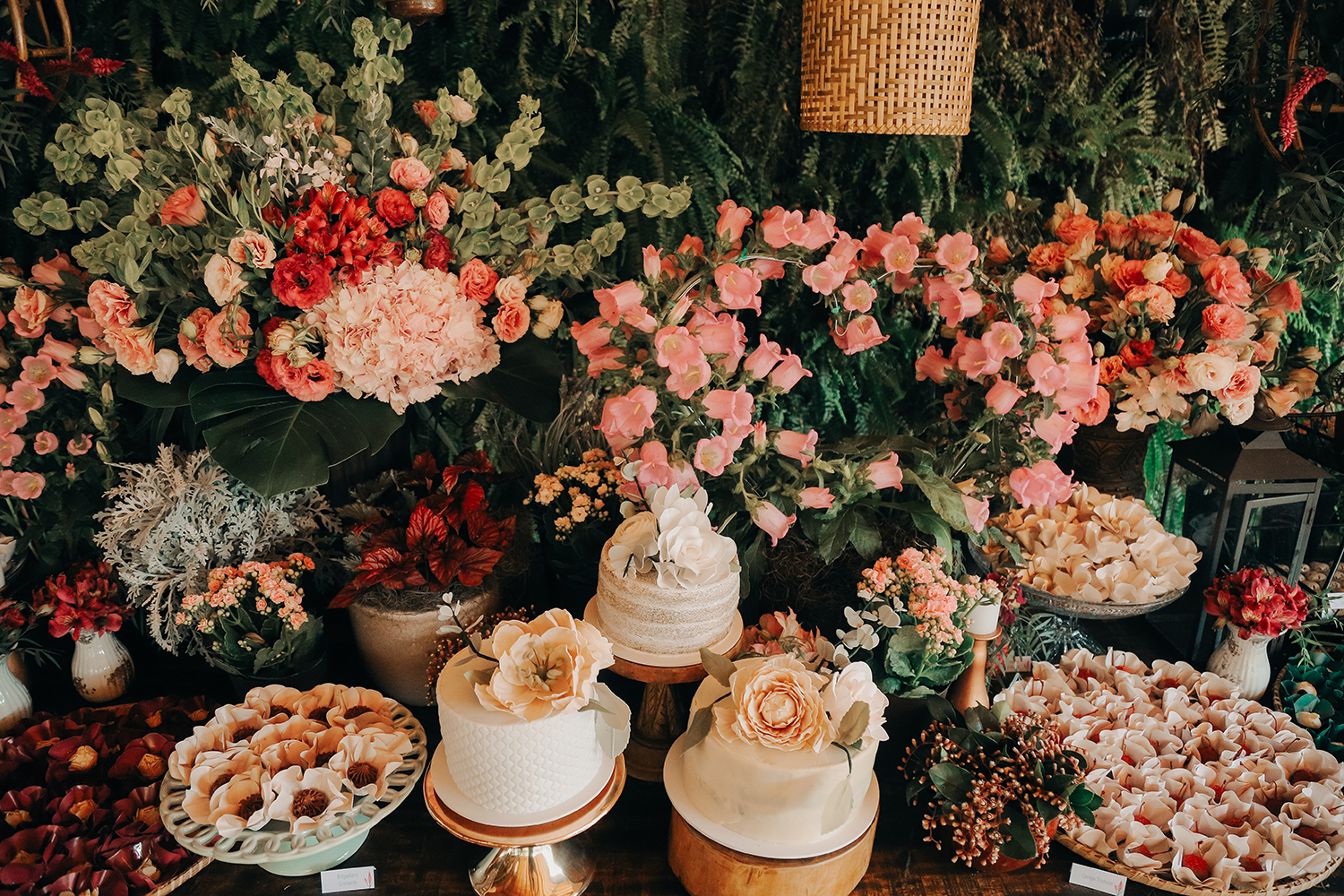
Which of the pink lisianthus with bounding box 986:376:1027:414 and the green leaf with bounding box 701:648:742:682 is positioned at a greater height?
the pink lisianthus with bounding box 986:376:1027:414

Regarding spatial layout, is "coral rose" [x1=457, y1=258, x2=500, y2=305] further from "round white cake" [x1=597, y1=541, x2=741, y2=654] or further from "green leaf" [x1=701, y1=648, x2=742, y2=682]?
"green leaf" [x1=701, y1=648, x2=742, y2=682]

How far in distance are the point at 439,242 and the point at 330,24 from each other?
22.7 inches

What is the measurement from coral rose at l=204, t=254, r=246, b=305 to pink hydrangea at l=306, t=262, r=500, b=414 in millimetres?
109

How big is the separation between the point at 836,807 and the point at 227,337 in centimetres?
109

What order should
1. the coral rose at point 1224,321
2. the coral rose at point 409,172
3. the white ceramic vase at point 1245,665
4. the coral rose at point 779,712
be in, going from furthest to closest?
the white ceramic vase at point 1245,665 < the coral rose at point 1224,321 < the coral rose at point 409,172 < the coral rose at point 779,712

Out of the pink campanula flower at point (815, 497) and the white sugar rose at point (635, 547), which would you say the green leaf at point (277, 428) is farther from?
the pink campanula flower at point (815, 497)

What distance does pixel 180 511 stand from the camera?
4.64ft

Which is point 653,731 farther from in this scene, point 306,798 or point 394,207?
point 394,207

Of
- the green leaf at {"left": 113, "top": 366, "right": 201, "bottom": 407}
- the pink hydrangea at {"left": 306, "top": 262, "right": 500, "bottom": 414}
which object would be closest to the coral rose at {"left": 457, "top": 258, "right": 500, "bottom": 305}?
the pink hydrangea at {"left": 306, "top": 262, "right": 500, "bottom": 414}

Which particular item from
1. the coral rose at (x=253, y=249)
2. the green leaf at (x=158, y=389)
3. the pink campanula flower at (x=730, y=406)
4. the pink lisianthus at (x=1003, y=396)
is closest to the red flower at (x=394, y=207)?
the coral rose at (x=253, y=249)

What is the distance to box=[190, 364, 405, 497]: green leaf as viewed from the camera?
120cm

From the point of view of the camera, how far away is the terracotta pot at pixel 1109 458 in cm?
168

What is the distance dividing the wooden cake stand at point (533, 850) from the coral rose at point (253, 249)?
2.53ft

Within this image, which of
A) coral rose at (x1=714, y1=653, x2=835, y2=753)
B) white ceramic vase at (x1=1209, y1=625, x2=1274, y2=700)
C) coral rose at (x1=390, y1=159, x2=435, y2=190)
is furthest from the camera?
white ceramic vase at (x1=1209, y1=625, x2=1274, y2=700)
